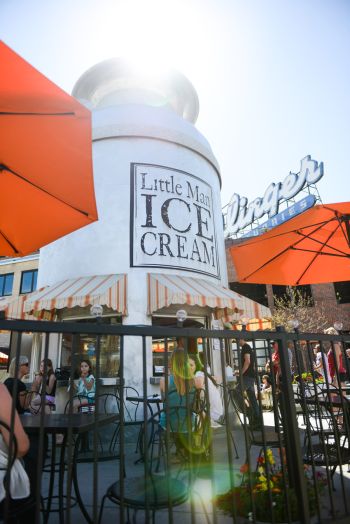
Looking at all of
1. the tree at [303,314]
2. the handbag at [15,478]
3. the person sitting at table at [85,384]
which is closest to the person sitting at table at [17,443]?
the handbag at [15,478]

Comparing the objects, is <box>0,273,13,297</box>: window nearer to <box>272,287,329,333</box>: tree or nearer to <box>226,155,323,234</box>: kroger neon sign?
<box>226,155,323,234</box>: kroger neon sign

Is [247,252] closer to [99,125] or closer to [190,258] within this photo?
[190,258]

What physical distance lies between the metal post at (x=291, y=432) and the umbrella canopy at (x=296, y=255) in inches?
120

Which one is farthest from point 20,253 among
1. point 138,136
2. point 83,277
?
point 138,136

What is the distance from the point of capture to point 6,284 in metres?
26.1

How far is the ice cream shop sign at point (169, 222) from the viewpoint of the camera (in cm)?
823

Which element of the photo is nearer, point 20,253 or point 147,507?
point 147,507

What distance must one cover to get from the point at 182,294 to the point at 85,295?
1.99 metres

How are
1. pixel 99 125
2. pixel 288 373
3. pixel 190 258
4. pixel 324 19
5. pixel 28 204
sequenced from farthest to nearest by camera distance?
pixel 99 125
pixel 190 258
pixel 324 19
pixel 28 204
pixel 288 373

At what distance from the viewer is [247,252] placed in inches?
237

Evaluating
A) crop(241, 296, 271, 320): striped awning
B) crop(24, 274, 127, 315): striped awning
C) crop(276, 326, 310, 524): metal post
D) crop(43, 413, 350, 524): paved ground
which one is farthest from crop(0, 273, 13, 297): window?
crop(276, 326, 310, 524): metal post

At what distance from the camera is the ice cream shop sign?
8.23 meters

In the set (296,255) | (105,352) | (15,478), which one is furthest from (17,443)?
(105,352)

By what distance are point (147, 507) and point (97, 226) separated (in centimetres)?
705
